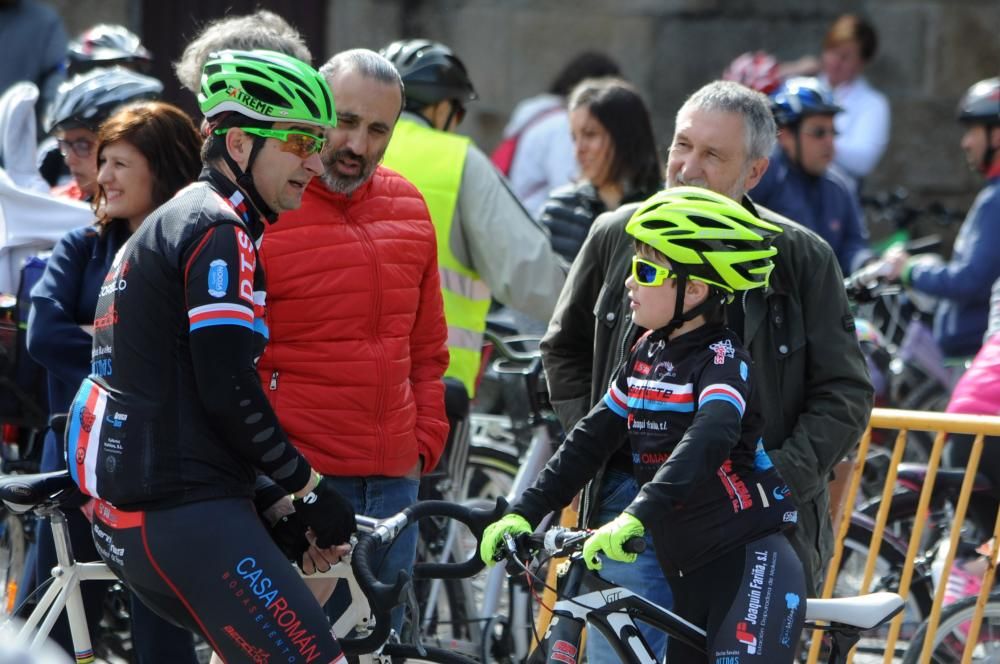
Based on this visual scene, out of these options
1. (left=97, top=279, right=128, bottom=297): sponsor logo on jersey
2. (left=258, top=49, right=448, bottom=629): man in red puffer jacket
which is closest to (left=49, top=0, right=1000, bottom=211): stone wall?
(left=258, top=49, right=448, bottom=629): man in red puffer jacket

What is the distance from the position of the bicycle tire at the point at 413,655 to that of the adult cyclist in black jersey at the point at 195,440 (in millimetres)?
405

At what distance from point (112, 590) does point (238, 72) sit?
91.0 inches

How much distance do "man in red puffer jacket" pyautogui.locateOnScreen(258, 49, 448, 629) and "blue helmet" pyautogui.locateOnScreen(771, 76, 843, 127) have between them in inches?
130

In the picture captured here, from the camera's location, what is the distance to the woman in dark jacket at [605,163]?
6.00 metres

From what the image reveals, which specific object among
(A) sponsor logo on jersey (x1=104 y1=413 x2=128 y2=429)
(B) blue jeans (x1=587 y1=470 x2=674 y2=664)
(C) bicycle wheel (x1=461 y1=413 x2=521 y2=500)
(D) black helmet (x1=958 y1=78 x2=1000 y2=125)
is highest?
(D) black helmet (x1=958 y1=78 x2=1000 y2=125)

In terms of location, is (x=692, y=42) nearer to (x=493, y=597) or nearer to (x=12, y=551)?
(x=493, y=597)

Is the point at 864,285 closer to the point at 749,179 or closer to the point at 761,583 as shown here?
the point at 749,179

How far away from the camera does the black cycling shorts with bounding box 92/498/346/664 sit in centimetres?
334

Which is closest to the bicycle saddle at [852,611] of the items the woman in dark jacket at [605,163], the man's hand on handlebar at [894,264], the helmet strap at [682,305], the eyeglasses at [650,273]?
the helmet strap at [682,305]

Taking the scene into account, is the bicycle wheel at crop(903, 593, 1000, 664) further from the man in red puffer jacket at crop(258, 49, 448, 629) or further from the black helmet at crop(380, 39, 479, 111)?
the black helmet at crop(380, 39, 479, 111)

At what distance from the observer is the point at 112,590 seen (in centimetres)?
528

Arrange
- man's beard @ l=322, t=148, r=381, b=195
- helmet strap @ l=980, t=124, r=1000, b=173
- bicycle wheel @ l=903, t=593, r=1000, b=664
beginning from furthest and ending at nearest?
helmet strap @ l=980, t=124, r=1000, b=173, bicycle wheel @ l=903, t=593, r=1000, b=664, man's beard @ l=322, t=148, r=381, b=195

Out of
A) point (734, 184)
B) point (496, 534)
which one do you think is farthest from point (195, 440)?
point (734, 184)

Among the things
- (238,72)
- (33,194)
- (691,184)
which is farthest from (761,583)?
(33,194)
